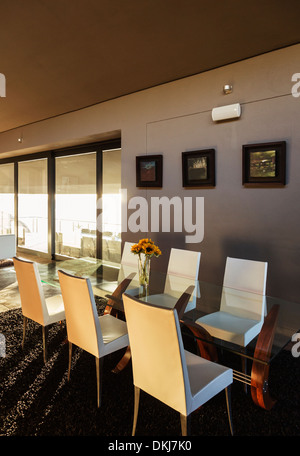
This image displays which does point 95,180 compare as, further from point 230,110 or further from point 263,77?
point 263,77

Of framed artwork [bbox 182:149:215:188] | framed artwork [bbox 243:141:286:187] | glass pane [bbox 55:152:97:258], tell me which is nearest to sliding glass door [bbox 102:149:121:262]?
glass pane [bbox 55:152:97:258]

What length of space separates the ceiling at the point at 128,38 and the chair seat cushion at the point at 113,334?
8.37 feet

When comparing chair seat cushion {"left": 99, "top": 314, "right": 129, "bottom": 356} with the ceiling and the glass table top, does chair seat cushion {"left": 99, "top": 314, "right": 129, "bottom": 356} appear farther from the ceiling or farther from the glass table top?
the ceiling

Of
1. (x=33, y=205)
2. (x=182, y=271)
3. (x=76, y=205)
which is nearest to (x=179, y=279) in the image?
(x=182, y=271)

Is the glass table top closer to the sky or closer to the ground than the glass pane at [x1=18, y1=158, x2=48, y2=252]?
closer to the ground

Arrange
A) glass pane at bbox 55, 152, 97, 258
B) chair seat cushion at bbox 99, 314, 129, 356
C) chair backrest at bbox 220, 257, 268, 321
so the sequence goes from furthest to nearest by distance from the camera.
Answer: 1. glass pane at bbox 55, 152, 97, 258
2. chair backrest at bbox 220, 257, 268, 321
3. chair seat cushion at bbox 99, 314, 129, 356

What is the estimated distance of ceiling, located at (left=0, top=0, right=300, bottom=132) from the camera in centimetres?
240

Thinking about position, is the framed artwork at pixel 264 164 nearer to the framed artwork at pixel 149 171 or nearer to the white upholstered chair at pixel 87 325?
the framed artwork at pixel 149 171

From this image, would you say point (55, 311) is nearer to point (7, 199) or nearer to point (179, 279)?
point (179, 279)

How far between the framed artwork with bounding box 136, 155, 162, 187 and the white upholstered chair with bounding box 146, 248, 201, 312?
1199mm

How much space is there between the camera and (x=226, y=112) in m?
3.36

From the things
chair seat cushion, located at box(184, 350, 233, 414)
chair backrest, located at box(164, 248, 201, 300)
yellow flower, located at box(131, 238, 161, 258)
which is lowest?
chair seat cushion, located at box(184, 350, 233, 414)

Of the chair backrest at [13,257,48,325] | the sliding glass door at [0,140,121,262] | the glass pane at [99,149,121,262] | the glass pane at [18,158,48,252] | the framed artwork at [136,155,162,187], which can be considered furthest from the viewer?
the glass pane at [18,158,48,252]

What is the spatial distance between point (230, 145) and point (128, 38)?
1.54 m
